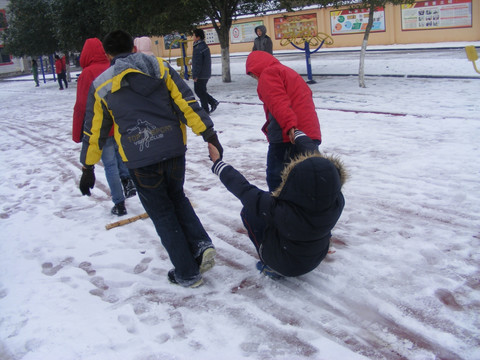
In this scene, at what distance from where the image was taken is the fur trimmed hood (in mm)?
2676

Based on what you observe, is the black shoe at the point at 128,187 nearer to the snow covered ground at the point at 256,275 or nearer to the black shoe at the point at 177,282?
the snow covered ground at the point at 256,275

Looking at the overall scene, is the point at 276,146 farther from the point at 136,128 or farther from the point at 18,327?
the point at 18,327

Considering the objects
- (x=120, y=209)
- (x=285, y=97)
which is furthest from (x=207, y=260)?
(x=120, y=209)

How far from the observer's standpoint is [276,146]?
3.92 metres

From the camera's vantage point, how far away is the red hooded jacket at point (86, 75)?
176 inches

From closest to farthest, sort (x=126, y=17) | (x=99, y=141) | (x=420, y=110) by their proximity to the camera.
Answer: (x=99, y=141)
(x=420, y=110)
(x=126, y=17)

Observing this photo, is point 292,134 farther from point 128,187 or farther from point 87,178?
point 128,187

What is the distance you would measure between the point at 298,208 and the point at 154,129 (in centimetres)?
111

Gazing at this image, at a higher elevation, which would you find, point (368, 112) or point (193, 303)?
point (368, 112)

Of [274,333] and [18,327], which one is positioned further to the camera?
[18,327]

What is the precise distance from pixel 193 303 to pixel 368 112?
6382 mm

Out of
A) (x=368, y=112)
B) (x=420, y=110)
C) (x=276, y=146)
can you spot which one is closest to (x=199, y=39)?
(x=368, y=112)

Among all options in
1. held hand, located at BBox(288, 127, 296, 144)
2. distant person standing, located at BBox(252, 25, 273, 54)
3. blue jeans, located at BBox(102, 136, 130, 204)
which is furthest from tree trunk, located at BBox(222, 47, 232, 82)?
held hand, located at BBox(288, 127, 296, 144)

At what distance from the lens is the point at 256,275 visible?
11.3 feet
